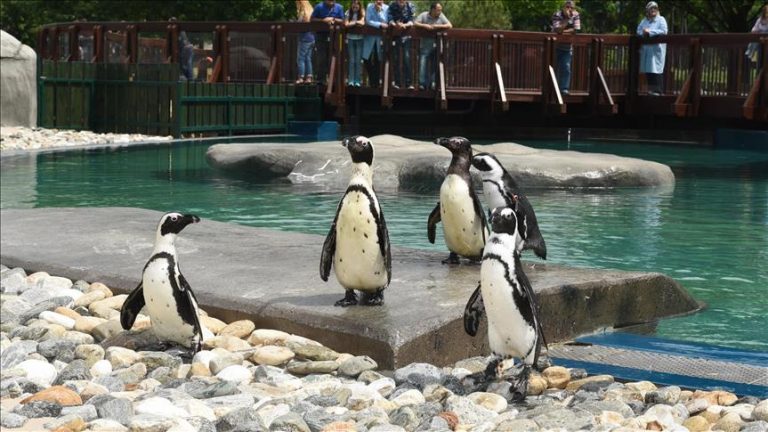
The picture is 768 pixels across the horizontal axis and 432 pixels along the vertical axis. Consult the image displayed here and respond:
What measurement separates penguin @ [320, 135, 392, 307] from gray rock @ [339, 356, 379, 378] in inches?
21.5

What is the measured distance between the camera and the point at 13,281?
7.64m

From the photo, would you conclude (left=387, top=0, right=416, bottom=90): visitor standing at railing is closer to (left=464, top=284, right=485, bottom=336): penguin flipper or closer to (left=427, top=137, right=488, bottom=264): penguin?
(left=427, top=137, right=488, bottom=264): penguin

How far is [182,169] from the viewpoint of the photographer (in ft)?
55.6

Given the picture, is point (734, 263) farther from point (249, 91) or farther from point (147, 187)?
point (249, 91)

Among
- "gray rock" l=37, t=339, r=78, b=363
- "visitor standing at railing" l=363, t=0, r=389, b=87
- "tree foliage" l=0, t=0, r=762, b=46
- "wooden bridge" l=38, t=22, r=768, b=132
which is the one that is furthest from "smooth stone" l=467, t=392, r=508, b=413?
"tree foliage" l=0, t=0, r=762, b=46

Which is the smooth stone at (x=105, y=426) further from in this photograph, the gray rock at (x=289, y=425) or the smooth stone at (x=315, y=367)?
the smooth stone at (x=315, y=367)

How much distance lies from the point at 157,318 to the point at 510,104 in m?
18.6

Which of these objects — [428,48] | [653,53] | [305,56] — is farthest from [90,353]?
[653,53]

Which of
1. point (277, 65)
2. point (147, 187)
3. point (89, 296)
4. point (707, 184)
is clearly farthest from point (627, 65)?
point (89, 296)

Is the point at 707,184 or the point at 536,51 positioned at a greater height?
the point at 536,51

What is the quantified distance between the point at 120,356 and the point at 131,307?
Result: 15.1 inches

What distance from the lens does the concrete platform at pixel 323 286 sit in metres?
6.13

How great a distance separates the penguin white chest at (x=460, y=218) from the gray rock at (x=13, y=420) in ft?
9.63

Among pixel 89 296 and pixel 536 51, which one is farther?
pixel 536 51
